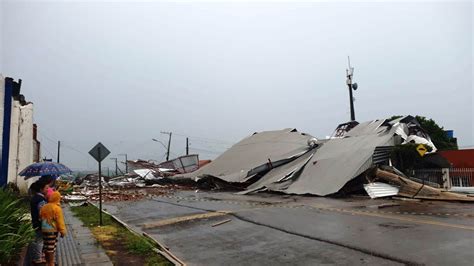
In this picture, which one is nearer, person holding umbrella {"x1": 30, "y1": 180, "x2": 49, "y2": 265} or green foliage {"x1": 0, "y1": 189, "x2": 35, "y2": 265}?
green foliage {"x1": 0, "y1": 189, "x2": 35, "y2": 265}

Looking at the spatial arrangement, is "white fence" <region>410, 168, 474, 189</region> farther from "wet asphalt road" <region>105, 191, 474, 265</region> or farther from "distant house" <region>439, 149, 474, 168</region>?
"wet asphalt road" <region>105, 191, 474, 265</region>

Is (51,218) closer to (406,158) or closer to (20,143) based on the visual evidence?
(20,143)

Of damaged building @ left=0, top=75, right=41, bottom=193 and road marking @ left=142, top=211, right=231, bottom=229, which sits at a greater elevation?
damaged building @ left=0, top=75, right=41, bottom=193

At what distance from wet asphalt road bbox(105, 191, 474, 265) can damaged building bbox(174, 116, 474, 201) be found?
545 centimetres

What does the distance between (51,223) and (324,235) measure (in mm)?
5801

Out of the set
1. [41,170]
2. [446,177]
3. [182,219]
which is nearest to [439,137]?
[446,177]

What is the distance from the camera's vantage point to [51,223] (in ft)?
19.4

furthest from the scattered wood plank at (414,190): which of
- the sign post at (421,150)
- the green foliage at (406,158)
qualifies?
the green foliage at (406,158)

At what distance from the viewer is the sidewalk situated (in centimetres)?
683

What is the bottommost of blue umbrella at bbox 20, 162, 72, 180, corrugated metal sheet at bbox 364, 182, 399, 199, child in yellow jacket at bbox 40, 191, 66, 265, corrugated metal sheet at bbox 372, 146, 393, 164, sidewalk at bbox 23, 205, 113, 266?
sidewalk at bbox 23, 205, 113, 266

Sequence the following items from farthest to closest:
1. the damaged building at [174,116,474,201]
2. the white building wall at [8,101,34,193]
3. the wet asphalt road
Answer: the damaged building at [174,116,474,201] → the white building wall at [8,101,34,193] → the wet asphalt road

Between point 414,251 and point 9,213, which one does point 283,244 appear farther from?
point 9,213

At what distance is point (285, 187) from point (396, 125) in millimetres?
8036

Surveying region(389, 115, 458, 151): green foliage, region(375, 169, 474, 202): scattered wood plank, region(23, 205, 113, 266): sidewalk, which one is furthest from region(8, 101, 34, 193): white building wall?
region(389, 115, 458, 151): green foliage
